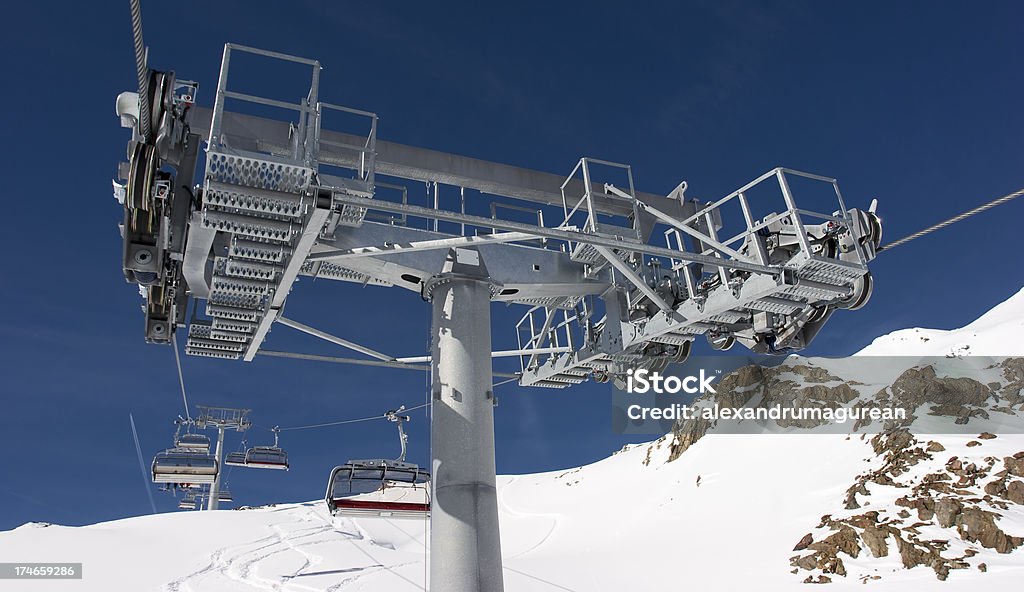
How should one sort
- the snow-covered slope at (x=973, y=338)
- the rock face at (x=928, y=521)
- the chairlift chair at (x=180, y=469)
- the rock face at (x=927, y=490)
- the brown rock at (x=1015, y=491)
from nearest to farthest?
the rock face at (x=928, y=521)
the rock face at (x=927, y=490)
the brown rock at (x=1015, y=491)
the chairlift chair at (x=180, y=469)
the snow-covered slope at (x=973, y=338)

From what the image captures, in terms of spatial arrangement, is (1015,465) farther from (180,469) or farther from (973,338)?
(180,469)

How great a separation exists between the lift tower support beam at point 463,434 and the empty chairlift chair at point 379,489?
17.9 feet

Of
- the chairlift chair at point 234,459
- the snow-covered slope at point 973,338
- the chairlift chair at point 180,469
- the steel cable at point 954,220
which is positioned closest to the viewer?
the steel cable at point 954,220

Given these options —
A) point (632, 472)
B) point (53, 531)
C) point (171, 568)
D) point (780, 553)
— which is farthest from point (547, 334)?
point (632, 472)

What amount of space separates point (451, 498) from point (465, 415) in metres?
1.26

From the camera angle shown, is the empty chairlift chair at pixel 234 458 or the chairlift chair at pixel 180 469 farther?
the empty chairlift chair at pixel 234 458

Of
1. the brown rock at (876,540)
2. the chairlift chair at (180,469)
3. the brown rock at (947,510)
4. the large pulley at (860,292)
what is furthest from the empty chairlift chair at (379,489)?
A: the brown rock at (947,510)

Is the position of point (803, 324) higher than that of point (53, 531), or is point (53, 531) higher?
point (803, 324)

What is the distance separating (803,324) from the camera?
41.7ft

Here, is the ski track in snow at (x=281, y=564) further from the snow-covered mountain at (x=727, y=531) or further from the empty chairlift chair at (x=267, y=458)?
the empty chairlift chair at (x=267, y=458)

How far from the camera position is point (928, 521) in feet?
77.6

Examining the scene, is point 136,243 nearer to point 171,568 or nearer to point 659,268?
point 659,268

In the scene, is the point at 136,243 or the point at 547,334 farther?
the point at 547,334

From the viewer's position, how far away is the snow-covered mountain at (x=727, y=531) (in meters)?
22.8
